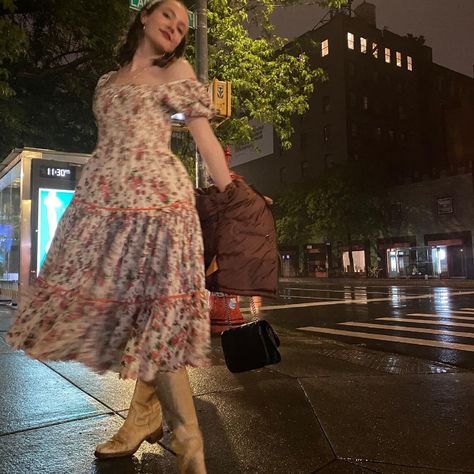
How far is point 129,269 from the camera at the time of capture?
1927 millimetres

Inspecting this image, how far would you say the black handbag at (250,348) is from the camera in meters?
2.29

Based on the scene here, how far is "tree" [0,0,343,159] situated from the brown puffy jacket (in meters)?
8.76

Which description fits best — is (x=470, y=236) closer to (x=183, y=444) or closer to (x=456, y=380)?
(x=456, y=380)

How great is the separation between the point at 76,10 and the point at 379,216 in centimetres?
3001

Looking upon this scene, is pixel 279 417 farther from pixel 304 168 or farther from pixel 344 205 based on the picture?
pixel 304 168

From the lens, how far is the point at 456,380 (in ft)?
14.8

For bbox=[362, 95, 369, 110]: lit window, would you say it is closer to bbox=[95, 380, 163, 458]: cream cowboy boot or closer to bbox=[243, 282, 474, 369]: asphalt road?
bbox=[243, 282, 474, 369]: asphalt road

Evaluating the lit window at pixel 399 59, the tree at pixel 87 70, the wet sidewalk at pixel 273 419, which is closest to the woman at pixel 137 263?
the wet sidewalk at pixel 273 419

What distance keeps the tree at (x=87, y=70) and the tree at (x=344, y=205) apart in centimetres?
2339

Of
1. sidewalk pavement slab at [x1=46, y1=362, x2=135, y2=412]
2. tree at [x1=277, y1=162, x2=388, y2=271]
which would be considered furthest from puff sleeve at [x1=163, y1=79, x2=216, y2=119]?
tree at [x1=277, y1=162, x2=388, y2=271]

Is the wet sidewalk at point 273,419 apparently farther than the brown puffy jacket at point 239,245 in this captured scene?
Yes

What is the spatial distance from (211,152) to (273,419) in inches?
75.4

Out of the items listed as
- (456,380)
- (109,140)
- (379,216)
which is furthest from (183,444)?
(379,216)

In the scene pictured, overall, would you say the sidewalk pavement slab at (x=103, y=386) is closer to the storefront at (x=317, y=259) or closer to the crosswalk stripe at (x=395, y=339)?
the crosswalk stripe at (x=395, y=339)
